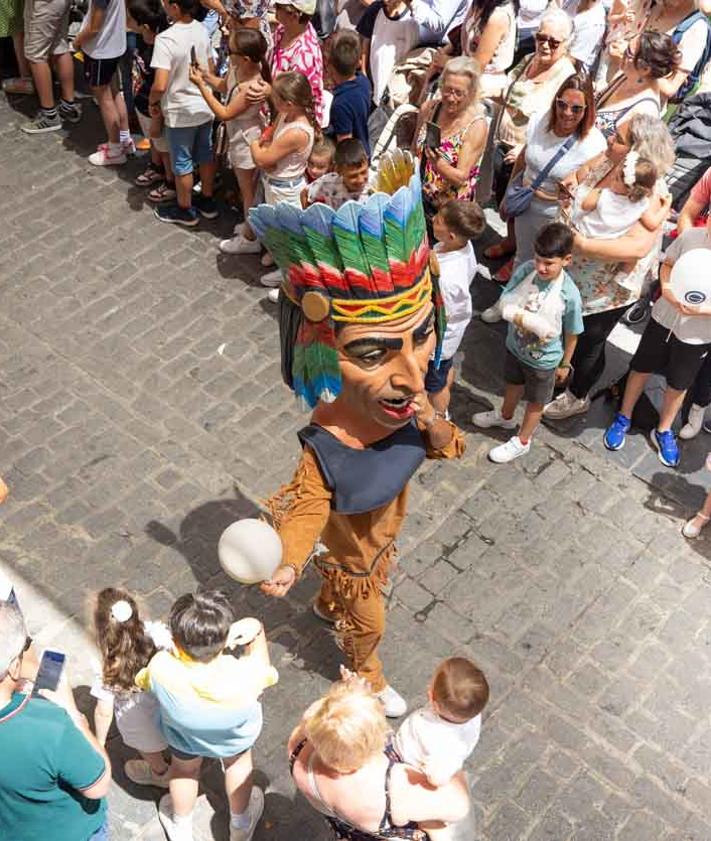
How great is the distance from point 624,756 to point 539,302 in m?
2.36

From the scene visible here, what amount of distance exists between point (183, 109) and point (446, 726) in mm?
5132

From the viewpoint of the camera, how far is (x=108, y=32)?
768 cm

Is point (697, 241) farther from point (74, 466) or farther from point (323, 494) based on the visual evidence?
point (74, 466)

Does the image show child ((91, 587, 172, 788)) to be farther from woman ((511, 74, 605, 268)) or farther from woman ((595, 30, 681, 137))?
woman ((595, 30, 681, 137))

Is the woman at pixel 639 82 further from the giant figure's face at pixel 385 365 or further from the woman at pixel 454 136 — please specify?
the giant figure's face at pixel 385 365

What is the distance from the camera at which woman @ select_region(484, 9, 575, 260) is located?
20.7ft

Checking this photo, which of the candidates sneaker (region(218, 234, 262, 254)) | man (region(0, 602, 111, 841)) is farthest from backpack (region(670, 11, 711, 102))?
man (region(0, 602, 111, 841))

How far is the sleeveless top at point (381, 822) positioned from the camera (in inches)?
131

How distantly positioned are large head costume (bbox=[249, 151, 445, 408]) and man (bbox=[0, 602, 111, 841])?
1.43 m

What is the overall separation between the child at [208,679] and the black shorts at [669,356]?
322 cm

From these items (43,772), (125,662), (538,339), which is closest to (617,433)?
(538,339)

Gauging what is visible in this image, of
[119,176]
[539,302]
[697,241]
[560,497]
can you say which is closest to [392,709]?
[560,497]

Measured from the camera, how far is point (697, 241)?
535cm

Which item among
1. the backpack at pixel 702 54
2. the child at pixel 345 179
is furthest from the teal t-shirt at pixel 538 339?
the backpack at pixel 702 54
